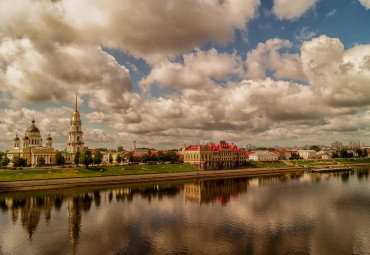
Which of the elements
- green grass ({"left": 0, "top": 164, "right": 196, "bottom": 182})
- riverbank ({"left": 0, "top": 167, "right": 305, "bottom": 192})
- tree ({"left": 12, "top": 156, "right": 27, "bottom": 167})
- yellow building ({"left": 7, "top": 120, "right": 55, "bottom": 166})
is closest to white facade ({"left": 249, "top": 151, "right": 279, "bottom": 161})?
riverbank ({"left": 0, "top": 167, "right": 305, "bottom": 192})

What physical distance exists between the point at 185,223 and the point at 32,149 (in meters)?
90.7

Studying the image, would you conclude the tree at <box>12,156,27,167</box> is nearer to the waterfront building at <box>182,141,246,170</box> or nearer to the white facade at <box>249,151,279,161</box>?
the waterfront building at <box>182,141,246,170</box>

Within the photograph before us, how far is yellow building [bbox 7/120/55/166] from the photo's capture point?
10306 centimetres

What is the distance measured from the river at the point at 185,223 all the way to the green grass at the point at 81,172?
468 inches

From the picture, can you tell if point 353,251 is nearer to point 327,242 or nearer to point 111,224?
point 327,242

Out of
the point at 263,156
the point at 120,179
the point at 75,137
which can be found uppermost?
the point at 75,137

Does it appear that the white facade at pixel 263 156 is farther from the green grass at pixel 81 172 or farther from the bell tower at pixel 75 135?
the bell tower at pixel 75 135

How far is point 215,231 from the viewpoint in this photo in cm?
3438

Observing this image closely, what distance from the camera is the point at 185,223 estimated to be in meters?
38.2

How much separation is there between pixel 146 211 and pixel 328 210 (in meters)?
32.2

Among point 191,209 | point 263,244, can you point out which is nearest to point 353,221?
point 263,244

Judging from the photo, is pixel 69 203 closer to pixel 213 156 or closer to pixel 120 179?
pixel 120 179

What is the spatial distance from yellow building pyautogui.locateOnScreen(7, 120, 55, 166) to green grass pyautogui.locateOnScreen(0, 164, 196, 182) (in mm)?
29480

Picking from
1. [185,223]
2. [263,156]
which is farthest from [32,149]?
[263,156]
